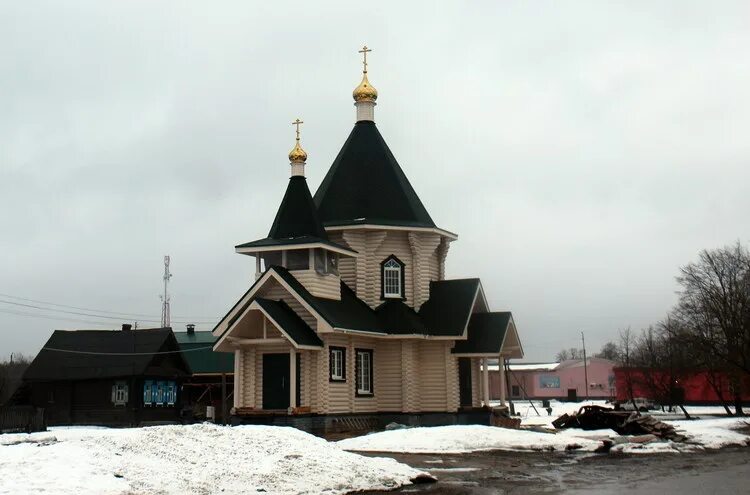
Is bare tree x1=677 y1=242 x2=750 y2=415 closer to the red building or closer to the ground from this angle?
the red building

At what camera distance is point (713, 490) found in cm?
1288

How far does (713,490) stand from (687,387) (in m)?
56.2

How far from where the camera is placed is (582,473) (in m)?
15.4

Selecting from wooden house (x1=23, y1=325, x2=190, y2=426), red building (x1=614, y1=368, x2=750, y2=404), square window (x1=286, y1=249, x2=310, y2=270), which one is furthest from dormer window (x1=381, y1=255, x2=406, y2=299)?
red building (x1=614, y1=368, x2=750, y2=404)

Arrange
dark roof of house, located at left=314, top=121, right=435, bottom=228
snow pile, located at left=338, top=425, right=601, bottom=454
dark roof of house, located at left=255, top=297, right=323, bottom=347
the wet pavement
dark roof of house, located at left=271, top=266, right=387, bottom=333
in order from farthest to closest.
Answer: dark roof of house, located at left=314, top=121, right=435, bottom=228 → dark roof of house, located at left=271, top=266, right=387, bottom=333 → dark roof of house, located at left=255, top=297, right=323, bottom=347 → snow pile, located at left=338, top=425, right=601, bottom=454 → the wet pavement

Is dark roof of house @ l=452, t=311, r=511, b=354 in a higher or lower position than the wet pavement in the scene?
higher

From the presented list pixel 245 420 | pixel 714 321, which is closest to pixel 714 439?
pixel 245 420

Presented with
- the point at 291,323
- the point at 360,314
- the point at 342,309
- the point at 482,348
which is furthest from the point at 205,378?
the point at 291,323

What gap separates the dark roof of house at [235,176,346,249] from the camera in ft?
91.3

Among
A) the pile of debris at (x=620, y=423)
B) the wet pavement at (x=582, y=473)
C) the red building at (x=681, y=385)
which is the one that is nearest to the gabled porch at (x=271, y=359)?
the wet pavement at (x=582, y=473)

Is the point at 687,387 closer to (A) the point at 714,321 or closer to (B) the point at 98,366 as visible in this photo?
(A) the point at 714,321

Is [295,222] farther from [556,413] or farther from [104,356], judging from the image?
[556,413]

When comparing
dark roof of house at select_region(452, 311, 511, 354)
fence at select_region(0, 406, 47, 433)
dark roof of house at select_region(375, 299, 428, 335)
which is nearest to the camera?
fence at select_region(0, 406, 47, 433)

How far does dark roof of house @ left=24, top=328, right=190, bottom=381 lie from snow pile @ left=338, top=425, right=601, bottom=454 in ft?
55.0
